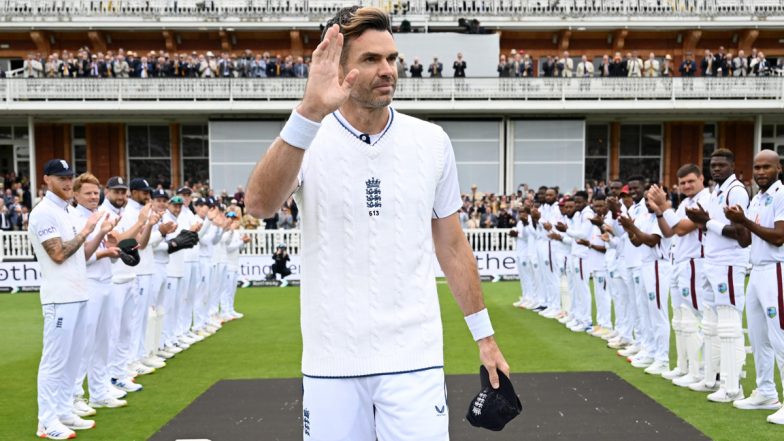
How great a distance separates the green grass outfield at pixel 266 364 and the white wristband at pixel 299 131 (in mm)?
5309

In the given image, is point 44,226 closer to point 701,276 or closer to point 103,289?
Answer: point 103,289

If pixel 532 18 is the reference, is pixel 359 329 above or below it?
below

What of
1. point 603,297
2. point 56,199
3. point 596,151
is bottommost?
point 603,297

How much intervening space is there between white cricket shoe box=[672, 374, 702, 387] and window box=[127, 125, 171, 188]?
30690mm

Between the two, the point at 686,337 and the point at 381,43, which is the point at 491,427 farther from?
the point at 686,337

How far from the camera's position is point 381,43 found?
3.15 metres

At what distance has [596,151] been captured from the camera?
3653cm

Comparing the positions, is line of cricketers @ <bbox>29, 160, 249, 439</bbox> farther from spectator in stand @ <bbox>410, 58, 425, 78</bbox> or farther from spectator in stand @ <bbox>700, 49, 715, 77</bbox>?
spectator in stand @ <bbox>700, 49, 715, 77</bbox>

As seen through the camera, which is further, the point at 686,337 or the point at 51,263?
the point at 686,337

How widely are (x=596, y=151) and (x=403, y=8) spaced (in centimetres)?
1171

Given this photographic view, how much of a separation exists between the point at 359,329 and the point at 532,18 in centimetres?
3402

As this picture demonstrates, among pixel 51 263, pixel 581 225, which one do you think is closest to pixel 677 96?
pixel 581 225

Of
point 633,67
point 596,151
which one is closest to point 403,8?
point 633,67

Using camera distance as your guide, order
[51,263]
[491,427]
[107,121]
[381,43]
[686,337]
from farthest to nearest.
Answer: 1. [107,121]
2. [686,337]
3. [51,263]
4. [491,427]
5. [381,43]
